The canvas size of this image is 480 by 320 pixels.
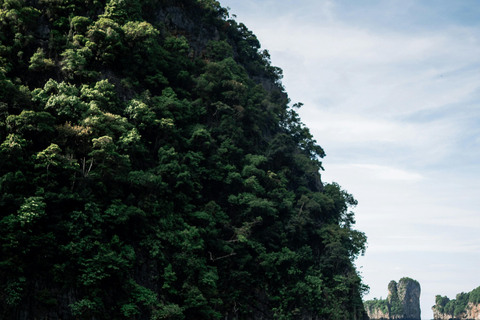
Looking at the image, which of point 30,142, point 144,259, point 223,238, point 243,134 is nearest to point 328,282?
point 223,238

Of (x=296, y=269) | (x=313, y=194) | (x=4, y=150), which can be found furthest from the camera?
(x=313, y=194)

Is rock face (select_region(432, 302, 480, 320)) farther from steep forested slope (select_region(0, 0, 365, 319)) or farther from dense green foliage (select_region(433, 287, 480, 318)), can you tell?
steep forested slope (select_region(0, 0, 365, 319))

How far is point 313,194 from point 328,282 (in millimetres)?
5915

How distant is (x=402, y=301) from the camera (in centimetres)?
9562

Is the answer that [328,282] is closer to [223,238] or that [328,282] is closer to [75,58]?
[223,238]

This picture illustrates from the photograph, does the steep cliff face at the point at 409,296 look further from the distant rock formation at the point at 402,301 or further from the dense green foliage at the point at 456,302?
the dense green foliage at the point at 456,302

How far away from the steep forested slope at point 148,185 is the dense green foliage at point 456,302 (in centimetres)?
7524

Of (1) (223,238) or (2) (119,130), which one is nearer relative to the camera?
(2) (119,130)

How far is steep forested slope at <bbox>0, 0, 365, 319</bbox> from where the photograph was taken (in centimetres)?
1497

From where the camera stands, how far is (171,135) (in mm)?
22062

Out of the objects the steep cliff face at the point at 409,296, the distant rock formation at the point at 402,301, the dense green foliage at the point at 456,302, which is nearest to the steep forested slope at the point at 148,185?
the steep cliff face at the point at 409,296

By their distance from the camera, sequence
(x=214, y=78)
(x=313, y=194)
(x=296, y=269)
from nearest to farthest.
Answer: (x=296, y=269) < (x=214, y=78) < (x=313, y=194)

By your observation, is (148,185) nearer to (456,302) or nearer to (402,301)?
(402,301)

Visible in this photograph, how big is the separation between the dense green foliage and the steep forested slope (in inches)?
2962
